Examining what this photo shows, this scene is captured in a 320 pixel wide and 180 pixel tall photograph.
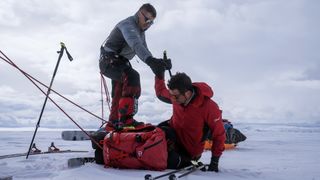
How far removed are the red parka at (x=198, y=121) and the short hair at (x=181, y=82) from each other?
139mm

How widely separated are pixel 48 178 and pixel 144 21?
2.29 meters

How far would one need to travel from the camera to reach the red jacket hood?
Result: 386 centimetres

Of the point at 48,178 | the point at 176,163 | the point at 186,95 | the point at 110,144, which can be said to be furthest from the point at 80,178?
the point at 186,95

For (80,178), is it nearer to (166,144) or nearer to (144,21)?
(166,144)

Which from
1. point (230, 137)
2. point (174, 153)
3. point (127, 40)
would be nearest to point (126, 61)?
point (127, 40)

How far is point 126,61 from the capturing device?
5.10m

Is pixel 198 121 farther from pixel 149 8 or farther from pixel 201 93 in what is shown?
pixel 149 8

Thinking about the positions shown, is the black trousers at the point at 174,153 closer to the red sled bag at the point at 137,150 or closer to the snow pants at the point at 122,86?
the red sled bag at the point at 137,150

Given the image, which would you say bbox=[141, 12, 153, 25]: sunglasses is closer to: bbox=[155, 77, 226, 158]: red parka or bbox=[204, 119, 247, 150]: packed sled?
bbox=[155, 77, 226, 158]: red parka

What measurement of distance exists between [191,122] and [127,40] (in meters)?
1.33

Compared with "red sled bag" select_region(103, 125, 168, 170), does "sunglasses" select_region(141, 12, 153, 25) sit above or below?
above

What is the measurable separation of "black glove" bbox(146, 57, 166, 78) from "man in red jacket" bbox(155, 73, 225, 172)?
1.20 ft

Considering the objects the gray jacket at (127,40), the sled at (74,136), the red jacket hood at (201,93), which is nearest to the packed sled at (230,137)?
the sled at (74,136)

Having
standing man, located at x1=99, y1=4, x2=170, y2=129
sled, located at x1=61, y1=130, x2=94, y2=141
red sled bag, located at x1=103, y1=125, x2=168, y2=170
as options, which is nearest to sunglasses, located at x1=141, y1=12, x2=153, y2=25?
standing man, located at x1=99, y1=4, x2=170, y2=129
